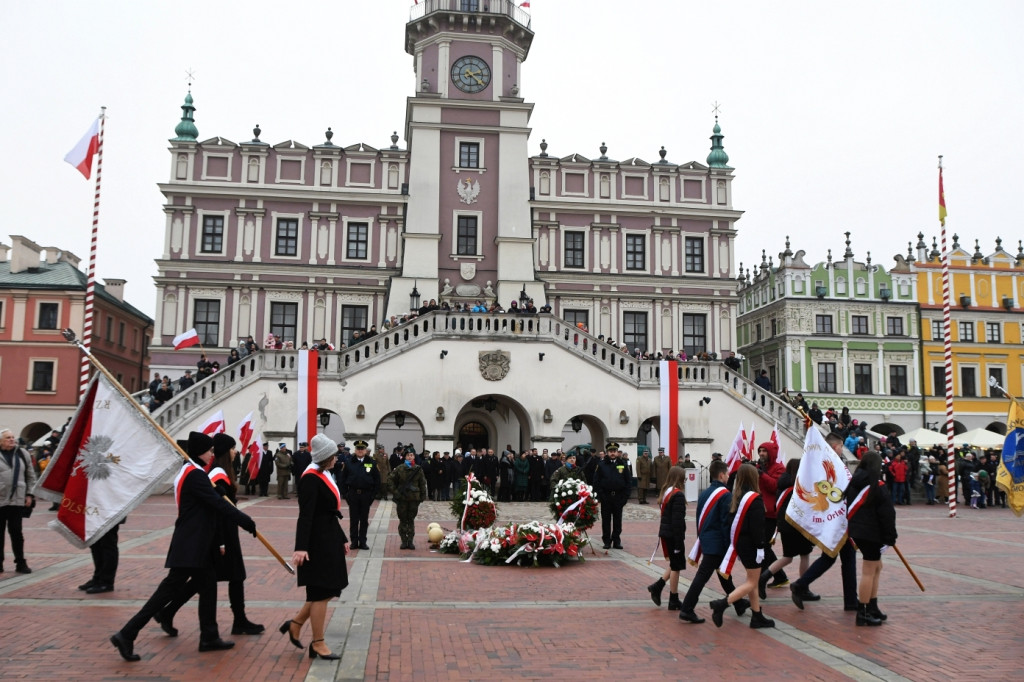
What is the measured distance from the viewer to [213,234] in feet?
Result: 129

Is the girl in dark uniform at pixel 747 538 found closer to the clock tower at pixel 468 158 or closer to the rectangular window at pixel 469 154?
the clock tower at pixel 468 158

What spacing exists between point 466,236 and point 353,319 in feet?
21.1

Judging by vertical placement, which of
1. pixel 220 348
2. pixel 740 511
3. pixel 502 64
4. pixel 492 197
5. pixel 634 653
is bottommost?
pixel 634 653

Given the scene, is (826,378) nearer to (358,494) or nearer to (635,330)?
(635,330)

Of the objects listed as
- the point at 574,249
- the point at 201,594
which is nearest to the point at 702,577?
the point at 201,594

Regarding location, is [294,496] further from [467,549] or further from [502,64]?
[502,64]

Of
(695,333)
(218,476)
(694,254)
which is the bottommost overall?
(218,476)

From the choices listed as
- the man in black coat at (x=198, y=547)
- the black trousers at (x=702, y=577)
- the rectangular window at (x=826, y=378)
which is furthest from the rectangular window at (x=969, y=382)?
the man in black coat at (x=198, y=547)

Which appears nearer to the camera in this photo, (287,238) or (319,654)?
(319,654)

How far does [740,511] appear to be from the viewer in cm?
963

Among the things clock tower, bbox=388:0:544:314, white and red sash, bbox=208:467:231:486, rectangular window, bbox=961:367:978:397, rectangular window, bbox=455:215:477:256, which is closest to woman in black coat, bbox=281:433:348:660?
white and red sash, bbox=208:467:231:486

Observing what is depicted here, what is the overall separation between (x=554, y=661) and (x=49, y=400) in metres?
46.9

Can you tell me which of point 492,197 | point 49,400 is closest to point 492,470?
point 492,197

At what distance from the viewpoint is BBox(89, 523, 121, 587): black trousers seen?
11.0 meters
